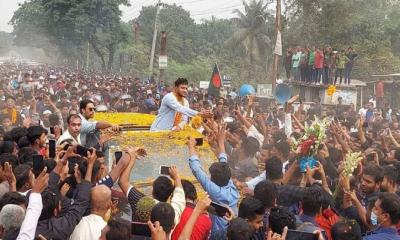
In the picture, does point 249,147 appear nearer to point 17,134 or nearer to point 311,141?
point 311,141

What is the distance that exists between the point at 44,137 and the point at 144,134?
4.43ft

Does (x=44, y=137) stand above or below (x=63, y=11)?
below

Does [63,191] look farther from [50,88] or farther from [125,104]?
[50,88]

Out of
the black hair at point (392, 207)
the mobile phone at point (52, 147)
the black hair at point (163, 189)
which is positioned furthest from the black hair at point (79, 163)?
the black hair at point (392, 207)

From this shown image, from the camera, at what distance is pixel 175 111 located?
7.88 metres

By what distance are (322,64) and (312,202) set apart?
1987 cm

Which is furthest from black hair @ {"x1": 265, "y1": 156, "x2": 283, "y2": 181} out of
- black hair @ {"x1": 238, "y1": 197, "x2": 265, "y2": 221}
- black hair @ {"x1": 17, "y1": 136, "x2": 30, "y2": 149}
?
black hair @ {"x1": 17, "y1": 136, "x2": 30, "y2": 149}

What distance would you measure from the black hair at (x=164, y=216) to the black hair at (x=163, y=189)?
24.9 inches

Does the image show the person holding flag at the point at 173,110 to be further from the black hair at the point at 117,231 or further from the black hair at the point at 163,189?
the black hair at the point at 117,231

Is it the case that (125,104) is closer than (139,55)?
Yes

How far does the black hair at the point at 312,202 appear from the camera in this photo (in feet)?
16.5

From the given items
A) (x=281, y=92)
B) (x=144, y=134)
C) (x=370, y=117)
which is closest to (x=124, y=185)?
(x=144, y=134)

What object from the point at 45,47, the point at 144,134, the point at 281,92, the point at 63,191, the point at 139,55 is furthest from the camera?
the point at 45,47

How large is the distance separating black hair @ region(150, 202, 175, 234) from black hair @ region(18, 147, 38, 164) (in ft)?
8.55
